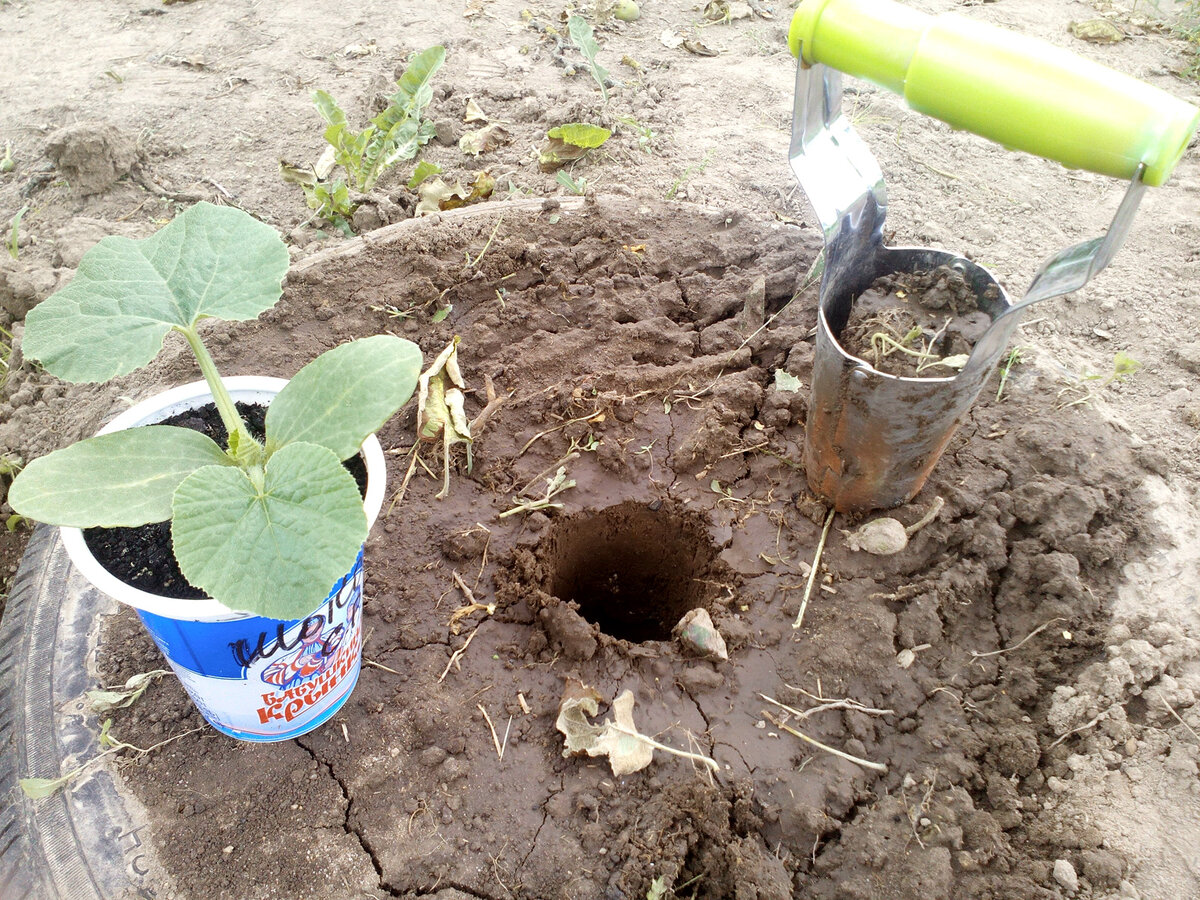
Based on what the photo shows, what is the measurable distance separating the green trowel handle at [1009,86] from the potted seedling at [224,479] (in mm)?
854

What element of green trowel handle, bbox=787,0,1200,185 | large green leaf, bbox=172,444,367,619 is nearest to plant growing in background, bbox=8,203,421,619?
large green leaf, bbox=172,444,367,619

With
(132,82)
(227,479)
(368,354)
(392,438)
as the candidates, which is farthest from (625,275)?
(132,82)

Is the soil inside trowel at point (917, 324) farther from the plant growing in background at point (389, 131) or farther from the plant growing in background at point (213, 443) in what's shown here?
the plant growing in background at point (389, 131)

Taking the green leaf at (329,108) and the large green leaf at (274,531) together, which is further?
the green leaf at (329,108)

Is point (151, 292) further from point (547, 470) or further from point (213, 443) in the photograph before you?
point (547, 470)

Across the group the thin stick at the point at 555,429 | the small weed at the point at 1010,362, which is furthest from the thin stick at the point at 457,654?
the small weed at the point at 1010,362

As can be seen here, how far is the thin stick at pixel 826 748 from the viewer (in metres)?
1.43

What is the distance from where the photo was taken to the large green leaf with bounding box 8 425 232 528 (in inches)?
42.4

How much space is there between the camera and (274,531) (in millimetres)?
1070

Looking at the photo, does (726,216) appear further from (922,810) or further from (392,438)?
(922,810)

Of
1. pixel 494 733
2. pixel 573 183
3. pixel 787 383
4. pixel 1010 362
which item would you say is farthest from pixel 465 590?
pixel 573 183

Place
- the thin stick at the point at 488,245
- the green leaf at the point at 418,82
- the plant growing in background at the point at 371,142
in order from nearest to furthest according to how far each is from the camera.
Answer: the thin stick at the point at 488,245 → the plant growing in background at the point at 371,142 → the green leaf at the point at 418,82

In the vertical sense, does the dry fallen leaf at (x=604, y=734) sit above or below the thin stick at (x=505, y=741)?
above

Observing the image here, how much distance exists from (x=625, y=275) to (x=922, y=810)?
1.55 m
